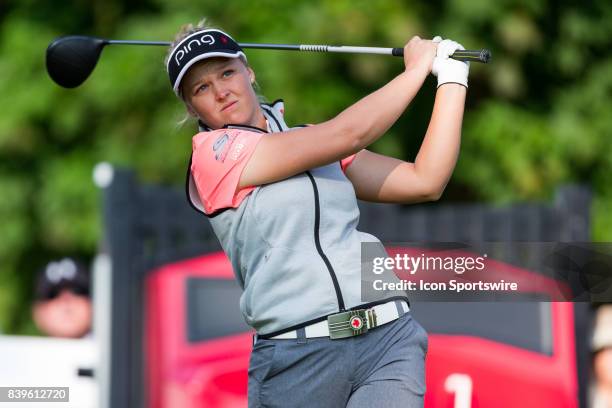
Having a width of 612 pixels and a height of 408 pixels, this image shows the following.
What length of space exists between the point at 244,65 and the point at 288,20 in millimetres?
4787

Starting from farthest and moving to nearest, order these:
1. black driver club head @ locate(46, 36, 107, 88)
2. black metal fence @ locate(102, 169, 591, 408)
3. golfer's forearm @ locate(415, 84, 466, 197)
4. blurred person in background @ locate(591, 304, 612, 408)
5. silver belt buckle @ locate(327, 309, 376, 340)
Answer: black metal fence @ locate(102, 169, 591, 408) → blurred person in background @ locate(591, 304, 612, 408) → black driver club head @ locate(46, 36, 107, 88) → golfer's forearm @ locate(415, 84, 466, 197) → silver belt buckle @ locate(327, 309, 376, 340)

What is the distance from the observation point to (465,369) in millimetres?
3498

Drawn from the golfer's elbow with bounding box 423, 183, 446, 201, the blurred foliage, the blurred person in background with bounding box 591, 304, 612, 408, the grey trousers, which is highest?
the blurred foliage

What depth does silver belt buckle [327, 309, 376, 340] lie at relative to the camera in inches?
105

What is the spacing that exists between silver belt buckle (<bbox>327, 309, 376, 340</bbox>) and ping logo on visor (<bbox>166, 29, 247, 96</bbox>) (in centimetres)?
71

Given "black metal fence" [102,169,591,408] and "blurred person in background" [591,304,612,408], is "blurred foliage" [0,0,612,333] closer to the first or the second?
"black metal fence" [102,169,591,408]

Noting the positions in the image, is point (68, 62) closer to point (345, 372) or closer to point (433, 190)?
point (433, 190)

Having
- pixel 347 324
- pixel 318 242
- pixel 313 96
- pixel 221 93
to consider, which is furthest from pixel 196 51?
pixel 313 96

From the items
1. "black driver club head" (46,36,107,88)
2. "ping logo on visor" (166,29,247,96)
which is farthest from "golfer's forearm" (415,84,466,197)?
"black driver club head" (46,36,107,88)

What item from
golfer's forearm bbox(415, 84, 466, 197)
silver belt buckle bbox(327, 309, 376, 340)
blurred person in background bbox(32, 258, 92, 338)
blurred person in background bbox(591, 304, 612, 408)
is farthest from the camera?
blurred person in background bbox(32, 258, 92, 338)

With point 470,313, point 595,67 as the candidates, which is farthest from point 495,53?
point 470,313

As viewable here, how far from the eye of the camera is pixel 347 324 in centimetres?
266

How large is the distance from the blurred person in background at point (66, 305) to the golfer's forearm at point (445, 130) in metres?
3.23

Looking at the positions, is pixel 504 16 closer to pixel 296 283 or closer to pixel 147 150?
pixel 147 150
